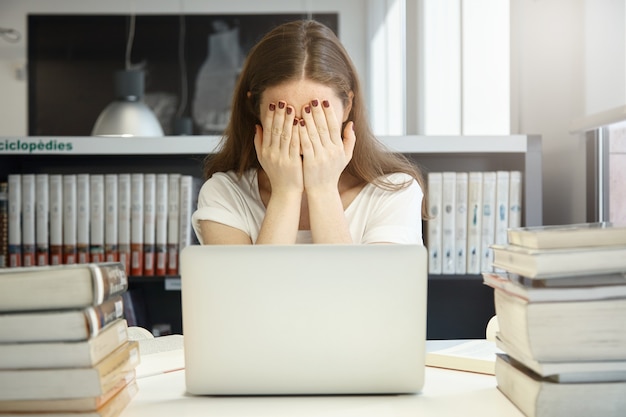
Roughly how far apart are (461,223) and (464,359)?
4.28ft

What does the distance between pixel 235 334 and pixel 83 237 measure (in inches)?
65.0

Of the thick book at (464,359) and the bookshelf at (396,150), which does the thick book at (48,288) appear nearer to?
the thick book at (464,359)

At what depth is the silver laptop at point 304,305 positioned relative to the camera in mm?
830

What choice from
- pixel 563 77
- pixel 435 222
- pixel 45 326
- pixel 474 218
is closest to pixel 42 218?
pixel 435 222

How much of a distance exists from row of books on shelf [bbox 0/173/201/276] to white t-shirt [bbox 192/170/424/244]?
68 centimetres

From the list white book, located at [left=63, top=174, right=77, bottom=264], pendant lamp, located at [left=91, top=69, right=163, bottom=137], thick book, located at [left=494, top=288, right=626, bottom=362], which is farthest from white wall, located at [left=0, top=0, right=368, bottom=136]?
thick book, located at [left=494, top=288, right=626, bottom=362]

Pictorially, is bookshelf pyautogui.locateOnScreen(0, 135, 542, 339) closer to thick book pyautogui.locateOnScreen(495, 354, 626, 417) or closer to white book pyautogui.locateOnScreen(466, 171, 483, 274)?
white book pyautogui.locateOnScreen(466, 171, 483, 274)

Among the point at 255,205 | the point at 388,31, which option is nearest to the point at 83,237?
the point at 255,205

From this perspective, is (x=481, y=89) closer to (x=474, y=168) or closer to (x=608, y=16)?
(x=474, y=168)

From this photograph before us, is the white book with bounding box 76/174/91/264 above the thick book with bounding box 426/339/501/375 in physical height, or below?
above

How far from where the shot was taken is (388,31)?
173 inches

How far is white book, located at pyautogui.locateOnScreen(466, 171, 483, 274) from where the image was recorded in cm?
232

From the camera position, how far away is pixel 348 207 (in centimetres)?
171

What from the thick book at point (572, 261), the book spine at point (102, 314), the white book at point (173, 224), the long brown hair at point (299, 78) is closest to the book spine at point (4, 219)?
the white book at point (173, 224)
